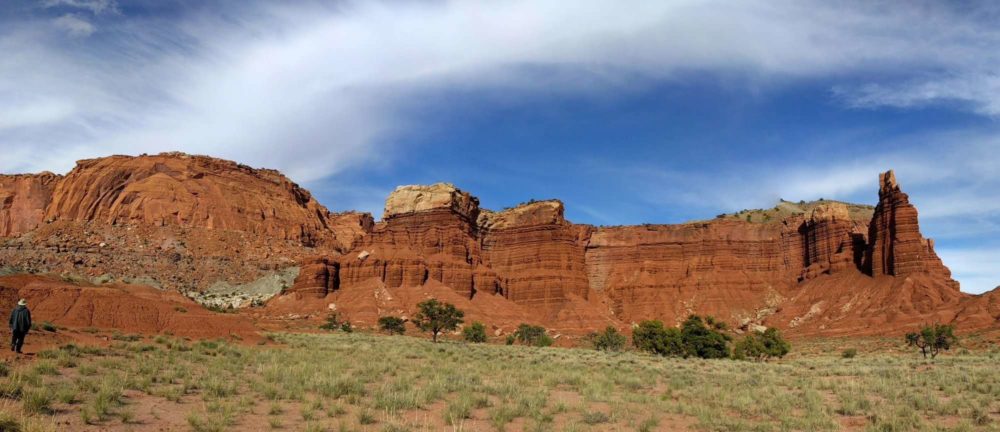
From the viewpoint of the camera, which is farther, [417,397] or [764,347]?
[764,347]

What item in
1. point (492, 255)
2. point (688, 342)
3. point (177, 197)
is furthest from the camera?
point (177, 197)

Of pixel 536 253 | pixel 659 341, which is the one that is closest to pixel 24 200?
pixel 536 253

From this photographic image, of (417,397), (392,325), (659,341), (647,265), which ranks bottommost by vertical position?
(417,397)

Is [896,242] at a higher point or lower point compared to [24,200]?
lower

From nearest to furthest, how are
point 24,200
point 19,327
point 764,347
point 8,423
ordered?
point 8,423
point 19,327
point 764,347
point 24,200

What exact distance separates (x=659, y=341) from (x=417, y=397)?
3767 centimetres

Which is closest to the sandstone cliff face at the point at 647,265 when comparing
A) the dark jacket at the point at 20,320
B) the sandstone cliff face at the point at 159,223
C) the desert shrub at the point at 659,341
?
the sandstone cliff face at the point at 159,223

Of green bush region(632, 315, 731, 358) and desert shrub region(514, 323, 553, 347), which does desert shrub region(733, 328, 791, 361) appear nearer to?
green bush region(632, 315, 731, 358)

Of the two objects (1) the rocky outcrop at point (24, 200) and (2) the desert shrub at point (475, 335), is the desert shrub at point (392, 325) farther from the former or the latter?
(1) the rocky outcrop at point (24, 200)

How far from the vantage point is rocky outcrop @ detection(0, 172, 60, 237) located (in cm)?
12138

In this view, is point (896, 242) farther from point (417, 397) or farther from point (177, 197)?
point (177, 197)

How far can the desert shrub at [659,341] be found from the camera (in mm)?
48250

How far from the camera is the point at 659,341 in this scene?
49.2 meters

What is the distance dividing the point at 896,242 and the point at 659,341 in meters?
51.0
